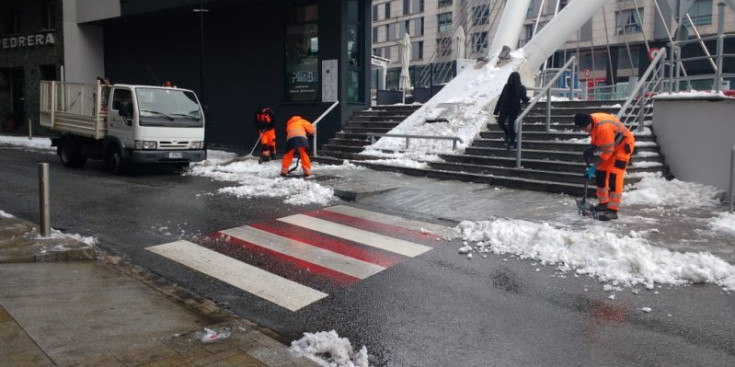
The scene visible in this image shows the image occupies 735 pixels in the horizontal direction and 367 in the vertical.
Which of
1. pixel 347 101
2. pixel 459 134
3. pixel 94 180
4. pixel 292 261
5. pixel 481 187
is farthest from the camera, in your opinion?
pixel 347 101

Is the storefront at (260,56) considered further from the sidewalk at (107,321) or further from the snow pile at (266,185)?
the sidewalk at (107,321)

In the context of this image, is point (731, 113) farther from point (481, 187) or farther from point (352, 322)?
point (352, 322)

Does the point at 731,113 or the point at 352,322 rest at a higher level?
the point at 731,113

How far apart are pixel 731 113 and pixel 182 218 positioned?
378 inches

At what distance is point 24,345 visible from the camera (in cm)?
398

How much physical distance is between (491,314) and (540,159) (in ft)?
26.7

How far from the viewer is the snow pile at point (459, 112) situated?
15.3 m

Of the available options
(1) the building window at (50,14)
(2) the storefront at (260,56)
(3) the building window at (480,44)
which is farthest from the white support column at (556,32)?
(1) the building window at (50,14)

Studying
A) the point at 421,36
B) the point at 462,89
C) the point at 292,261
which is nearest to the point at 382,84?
the point at 462,89

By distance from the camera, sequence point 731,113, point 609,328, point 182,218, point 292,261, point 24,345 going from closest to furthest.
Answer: point 24,345, point 609,328, point 292,261, point 182,218, point 731,113

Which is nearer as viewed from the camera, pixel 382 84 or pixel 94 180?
pixel 94 180

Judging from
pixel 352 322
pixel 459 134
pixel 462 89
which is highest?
pixel 462 89

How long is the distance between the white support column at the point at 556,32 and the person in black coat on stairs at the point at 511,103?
15.0 ft

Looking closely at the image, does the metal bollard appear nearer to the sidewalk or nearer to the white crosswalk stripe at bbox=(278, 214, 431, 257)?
the sidewalk
